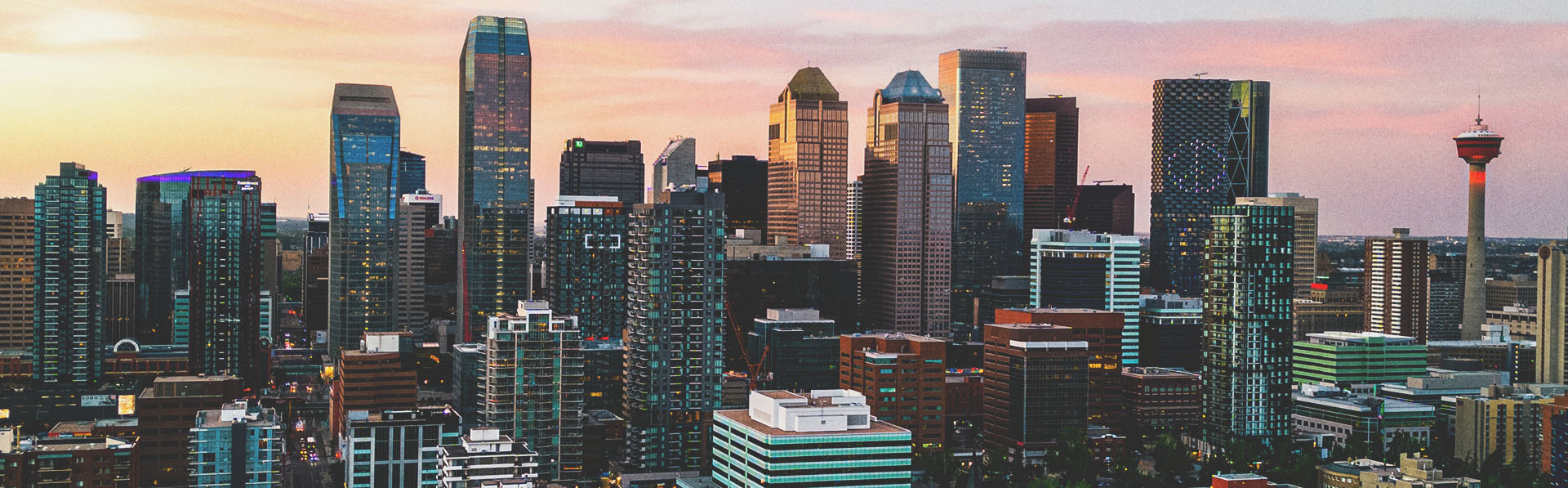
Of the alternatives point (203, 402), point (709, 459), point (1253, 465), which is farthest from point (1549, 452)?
point (203, 402)

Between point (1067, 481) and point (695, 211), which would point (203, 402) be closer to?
point (695, 211)

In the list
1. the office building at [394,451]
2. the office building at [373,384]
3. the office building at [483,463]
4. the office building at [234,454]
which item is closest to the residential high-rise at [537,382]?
the office building at [394,451]

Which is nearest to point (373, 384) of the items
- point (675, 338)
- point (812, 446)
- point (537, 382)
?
point (537, 382)

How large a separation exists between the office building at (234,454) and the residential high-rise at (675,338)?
152 feet

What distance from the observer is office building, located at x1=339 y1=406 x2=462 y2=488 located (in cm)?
16688

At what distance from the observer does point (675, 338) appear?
194 m

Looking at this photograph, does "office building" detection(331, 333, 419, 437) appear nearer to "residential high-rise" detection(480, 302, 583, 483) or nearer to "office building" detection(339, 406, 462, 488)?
"office building" detection(339, 406, 462, 488)

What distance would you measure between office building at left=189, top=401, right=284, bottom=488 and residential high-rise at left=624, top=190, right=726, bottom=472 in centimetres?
4646

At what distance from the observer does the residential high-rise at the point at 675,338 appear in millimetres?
192125

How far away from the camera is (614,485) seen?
182 metres

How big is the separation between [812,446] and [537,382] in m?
50.1

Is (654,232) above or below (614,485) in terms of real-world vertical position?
above

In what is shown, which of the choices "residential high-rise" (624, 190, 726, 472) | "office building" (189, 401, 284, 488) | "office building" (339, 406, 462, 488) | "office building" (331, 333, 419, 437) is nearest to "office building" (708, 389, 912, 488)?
→ "office building" (339, 406, 462, 488)

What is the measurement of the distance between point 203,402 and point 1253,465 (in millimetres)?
124943
